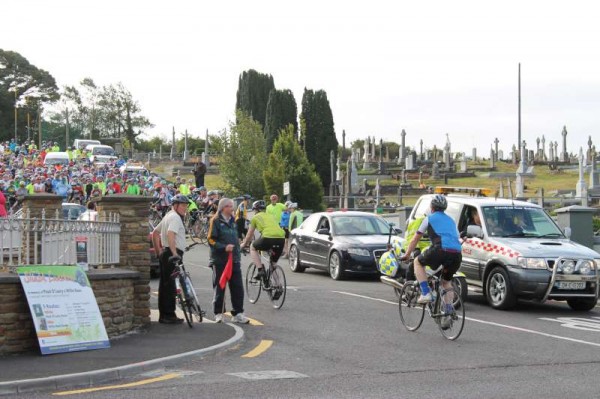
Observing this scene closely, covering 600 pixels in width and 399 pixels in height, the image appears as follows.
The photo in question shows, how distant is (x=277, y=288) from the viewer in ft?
52.0

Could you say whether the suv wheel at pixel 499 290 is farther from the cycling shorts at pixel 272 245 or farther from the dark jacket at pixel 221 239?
the dark jacket at pixel 221 239

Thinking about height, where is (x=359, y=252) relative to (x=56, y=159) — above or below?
below

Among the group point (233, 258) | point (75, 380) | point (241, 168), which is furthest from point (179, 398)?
point (241, 168)

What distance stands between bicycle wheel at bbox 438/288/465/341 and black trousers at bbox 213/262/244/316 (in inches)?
122

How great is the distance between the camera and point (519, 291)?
15.4 meters

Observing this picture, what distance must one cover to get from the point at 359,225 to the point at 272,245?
6842 mm

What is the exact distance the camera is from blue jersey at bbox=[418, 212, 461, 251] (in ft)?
41.1

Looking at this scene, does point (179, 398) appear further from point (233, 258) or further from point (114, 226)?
point (233, 258)

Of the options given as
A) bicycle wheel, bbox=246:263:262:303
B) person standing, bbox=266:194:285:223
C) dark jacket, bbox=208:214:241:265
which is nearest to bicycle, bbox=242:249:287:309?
bicycle wheel, bbox=246:263:262:303

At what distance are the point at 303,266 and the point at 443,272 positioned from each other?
37.8 feet

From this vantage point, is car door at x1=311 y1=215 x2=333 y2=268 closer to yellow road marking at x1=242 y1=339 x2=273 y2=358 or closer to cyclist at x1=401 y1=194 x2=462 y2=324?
cyclist at x1=401 y1=194 x2=462 y2=324

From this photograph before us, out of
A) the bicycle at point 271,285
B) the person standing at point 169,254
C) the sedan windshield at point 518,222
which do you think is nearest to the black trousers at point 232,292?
the person standing at point 169,254

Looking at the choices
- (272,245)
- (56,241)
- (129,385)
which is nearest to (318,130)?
(272,245)

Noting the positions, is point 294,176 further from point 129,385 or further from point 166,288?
point 129,385
